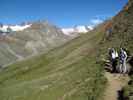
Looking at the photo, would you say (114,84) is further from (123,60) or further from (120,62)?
(120,62)

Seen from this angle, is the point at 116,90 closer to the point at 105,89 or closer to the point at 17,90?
the point at 105,89

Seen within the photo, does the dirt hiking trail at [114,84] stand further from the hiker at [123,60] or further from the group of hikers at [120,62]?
the group of hikers at [120,62]

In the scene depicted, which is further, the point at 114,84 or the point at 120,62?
the point at 120,62

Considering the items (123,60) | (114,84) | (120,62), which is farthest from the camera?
(120,62)

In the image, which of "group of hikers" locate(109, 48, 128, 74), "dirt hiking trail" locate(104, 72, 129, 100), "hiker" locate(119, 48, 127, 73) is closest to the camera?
"dirt hiking trail" locate(104, 72, 129, 100)

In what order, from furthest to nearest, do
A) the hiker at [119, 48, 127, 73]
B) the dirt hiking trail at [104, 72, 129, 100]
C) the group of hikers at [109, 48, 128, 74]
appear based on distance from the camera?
the group of hikers at [109, 48, 128, 74], the hiker at [119, 48, 127, 73], the dirt hiking trail at [104, 72, 129, 100]

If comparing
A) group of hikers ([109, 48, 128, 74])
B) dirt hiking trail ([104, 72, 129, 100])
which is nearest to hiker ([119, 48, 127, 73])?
group of hikers ([109, 48, 128, 74])

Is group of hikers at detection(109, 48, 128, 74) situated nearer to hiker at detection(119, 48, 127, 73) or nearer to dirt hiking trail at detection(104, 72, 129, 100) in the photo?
hiker at detection(119, 48, 127, 73)

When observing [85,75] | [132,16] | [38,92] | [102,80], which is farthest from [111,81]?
[132,16]

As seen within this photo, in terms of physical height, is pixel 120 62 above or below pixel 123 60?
below

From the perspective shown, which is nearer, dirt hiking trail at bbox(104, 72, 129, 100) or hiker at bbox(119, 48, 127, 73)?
dirt hiking trail at bbox(104, 72, 129, 100)

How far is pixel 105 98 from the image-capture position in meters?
34.2

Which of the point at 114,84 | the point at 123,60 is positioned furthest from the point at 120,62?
the point at 114,84

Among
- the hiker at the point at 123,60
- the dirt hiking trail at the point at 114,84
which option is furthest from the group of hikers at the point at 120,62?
the dirt hiking trail at the point at 114,84
